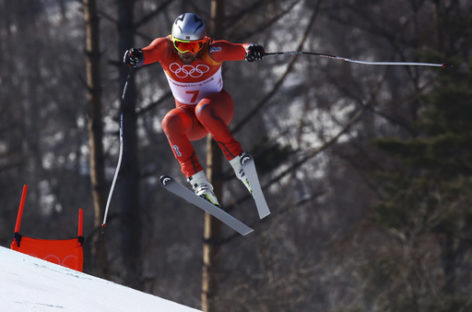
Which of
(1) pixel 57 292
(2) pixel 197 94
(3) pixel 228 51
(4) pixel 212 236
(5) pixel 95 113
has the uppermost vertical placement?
(5) pixel 95 113

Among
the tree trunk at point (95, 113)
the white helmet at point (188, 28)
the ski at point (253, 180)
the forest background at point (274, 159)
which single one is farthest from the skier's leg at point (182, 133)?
the tree trunk at point (95, 113)

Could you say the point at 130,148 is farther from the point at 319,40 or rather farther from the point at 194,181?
the point at 319,40

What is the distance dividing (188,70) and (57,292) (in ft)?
6.84

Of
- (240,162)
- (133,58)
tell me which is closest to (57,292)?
(133,58)

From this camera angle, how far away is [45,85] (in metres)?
27.5

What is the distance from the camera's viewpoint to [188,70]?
523 cm

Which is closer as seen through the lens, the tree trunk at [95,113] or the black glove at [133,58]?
the black glove at [133,58]

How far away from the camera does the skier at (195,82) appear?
16.3ft

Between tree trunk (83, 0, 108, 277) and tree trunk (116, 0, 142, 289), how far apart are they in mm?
398

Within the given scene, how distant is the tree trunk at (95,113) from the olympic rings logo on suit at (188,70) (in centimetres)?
508

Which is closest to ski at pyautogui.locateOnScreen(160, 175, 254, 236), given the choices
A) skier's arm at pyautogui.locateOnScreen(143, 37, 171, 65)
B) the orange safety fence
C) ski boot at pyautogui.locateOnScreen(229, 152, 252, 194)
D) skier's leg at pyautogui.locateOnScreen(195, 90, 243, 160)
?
ski boot at pyautogui.locateOnScreen(229, 152, 252, 194)

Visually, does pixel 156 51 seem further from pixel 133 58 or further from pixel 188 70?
pixel 188 70

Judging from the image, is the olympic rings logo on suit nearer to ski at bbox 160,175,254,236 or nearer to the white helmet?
the white helmet

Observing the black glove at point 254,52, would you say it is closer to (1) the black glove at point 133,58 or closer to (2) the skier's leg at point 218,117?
(2) the skier's leg at point 218,117
